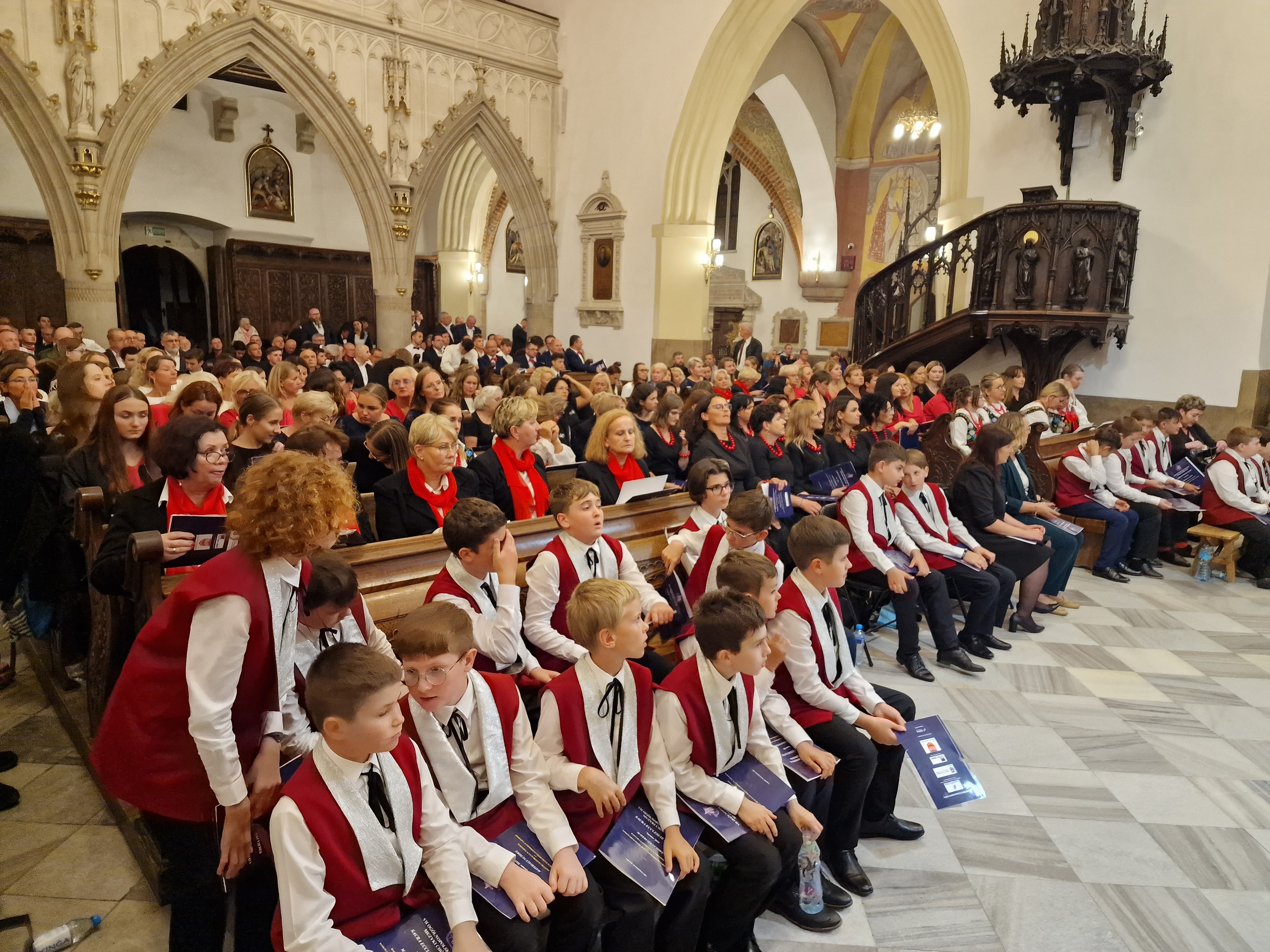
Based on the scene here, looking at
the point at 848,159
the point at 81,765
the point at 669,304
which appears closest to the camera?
the point at 81,765

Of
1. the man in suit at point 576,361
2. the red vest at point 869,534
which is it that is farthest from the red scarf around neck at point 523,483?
the man in suit at point 576,361

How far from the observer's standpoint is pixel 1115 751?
12.7 feet

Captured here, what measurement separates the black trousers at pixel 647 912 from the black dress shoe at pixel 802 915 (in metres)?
0.52

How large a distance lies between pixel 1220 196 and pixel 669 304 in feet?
24.9

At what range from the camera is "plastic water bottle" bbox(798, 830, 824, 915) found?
2.67 meters

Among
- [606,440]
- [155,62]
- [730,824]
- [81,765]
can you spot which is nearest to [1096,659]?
[606,440]

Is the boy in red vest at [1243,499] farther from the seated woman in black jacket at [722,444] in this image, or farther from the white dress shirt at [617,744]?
the white dress shirt at [617,744]

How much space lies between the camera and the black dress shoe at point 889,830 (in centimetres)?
313

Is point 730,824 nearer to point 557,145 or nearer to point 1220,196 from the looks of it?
point 1220,196

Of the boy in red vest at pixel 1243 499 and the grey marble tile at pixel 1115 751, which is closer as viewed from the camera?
the grey marble tile at pixel 1115 751

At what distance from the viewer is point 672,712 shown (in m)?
2.43

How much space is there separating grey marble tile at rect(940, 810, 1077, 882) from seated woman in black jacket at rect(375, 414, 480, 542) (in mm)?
2490

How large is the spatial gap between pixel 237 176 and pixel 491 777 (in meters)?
16.6

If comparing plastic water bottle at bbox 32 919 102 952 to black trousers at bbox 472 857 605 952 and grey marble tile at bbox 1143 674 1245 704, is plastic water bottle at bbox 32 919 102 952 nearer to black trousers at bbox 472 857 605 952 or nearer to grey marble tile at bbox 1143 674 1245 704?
black trousers at bbox 472 857 605 952
